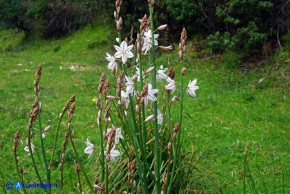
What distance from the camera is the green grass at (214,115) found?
456 centimetres

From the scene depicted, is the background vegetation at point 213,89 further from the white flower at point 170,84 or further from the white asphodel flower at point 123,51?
the white asphodel flower at point 123,51

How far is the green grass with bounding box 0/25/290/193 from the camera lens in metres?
4.56

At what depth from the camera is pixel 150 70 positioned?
6.19 ft

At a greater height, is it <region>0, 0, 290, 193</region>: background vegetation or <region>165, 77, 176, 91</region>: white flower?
<region>165, 77, 176, 91</region>: white flower

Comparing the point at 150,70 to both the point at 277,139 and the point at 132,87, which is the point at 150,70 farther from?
the point at 277,139

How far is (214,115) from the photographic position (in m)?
7.30

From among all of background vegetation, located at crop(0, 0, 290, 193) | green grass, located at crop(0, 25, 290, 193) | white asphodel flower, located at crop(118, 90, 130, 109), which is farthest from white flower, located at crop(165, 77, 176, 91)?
green grass, located at crop(0, 25, 290, 193)

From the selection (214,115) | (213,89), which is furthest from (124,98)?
(213,89)

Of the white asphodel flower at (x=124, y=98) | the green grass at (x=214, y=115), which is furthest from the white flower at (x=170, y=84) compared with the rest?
the green grass at (x=214, y=115)

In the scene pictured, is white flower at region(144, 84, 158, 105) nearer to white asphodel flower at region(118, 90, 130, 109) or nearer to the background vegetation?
white asphodel flower at region(118, 90, 130, 109)

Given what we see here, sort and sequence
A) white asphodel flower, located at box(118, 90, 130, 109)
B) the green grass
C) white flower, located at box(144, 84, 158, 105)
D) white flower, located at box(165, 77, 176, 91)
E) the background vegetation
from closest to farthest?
white flower, located at box(144, 84, 158, 105) < white asphodel flower, located at box(118, 90, 130, 109) < white flower, located at box(165, 77, 176, 91) < the green grass < the background vegetation

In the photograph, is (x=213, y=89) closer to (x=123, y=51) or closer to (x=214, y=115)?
(x=214, y=115)

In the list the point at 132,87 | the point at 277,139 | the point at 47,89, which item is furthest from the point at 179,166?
the point at 47,89

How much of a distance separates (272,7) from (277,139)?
515 cm
